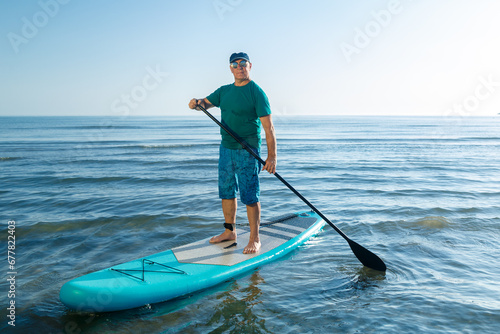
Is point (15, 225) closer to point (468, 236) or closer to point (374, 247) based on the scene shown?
point (374, 247)

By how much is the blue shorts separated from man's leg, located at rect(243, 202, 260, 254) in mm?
120

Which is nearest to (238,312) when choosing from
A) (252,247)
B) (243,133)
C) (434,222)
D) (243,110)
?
(252,247)

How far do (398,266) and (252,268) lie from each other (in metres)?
1.96

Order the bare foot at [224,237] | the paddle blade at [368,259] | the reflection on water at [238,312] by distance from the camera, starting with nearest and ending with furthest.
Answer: the reflection on water at [238,312]
the paddle blade at [368,259]
the bare foot at [224,237]

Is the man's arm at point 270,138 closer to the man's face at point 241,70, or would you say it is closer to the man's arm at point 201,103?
the man's face at point 241,70

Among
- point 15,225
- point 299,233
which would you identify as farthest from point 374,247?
point 15,225

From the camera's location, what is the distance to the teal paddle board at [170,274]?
11.4ft

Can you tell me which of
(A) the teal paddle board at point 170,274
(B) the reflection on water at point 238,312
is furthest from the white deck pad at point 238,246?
(B) the reflection on water at point 238,312

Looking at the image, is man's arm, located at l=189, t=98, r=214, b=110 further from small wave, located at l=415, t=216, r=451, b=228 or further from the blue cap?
small wave, located at l=415, t=216, r=451, b=228

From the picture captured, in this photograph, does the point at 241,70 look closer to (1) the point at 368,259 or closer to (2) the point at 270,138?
(2) the point at 270,138

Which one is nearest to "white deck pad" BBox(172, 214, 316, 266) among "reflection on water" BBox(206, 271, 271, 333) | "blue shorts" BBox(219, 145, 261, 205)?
"reflection on water" BBox(206, 271, 271, 333)

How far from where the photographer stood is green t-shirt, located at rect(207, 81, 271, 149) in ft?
13.9

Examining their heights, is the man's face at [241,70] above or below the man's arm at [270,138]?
above

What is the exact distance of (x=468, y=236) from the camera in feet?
19.5
